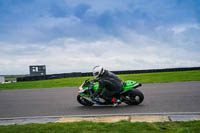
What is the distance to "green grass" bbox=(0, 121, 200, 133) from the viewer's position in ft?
14.6

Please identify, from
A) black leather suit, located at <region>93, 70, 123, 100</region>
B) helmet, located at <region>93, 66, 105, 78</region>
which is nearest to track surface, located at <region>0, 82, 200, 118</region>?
black leather suit, located at <region>93, 70, 123, 100</region>

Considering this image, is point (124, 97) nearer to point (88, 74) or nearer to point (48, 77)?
point (48, 77)

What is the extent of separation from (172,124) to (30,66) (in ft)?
133

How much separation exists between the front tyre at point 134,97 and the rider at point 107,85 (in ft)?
1.20

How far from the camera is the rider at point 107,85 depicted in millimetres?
7844

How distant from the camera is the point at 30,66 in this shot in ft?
139

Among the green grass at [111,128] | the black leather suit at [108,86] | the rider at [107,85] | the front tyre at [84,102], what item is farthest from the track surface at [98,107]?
the green grass at [111,128]

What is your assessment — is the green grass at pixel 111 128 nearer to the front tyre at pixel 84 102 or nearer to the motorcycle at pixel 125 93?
the motorcycle at pixel 125 93

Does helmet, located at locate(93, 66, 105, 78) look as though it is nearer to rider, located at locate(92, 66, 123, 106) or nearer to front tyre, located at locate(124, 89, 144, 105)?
rider, located at locate(92, 66, 123, 106)

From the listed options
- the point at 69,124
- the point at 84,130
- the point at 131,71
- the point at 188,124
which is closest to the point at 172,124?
the point at 188,124

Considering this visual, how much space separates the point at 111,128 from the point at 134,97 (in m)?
3.40

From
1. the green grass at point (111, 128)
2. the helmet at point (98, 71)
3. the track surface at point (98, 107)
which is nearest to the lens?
the green grass at point (111, 128)

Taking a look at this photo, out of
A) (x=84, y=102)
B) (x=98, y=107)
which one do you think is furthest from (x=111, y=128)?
(x=84, y=102)

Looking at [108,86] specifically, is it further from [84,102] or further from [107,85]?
[84,102]
